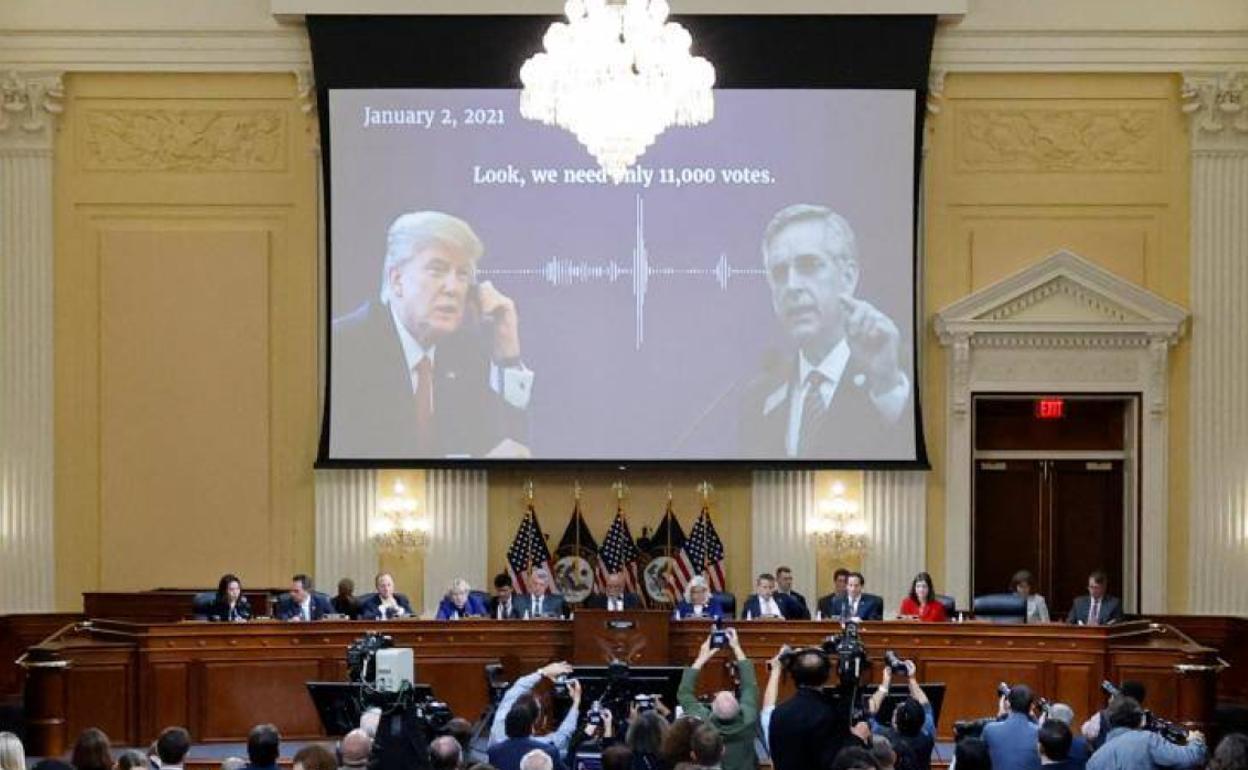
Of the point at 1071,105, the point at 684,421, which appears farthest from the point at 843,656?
the point at 1071,105

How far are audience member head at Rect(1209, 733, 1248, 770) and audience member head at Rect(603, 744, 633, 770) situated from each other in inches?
87.2

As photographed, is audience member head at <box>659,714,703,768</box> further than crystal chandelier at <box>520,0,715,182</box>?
No

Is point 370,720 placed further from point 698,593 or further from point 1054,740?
point 698,593

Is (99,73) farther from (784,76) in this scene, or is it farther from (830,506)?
(830,506)

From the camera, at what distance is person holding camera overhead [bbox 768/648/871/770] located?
977 centimetres

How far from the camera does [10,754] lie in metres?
9.72

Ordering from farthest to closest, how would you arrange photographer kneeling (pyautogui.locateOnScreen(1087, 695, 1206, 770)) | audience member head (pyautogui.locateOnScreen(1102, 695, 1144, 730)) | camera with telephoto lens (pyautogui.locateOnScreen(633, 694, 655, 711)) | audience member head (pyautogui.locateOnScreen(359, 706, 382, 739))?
1. camera with telephoto lens (pyautogui.locateOnScreen(633, 694, 655, 711))
2. audience member head (pyautogui.locateOnScreen(359, 706, 382, 739))
3. audience member head (pyautogui.locateOnScreen(1102, 695, 1144, 730))
4. photographer kneeling (pyautogui.locateOnScreen(1087, 695, 1206, 770))

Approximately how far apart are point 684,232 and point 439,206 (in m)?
2.21

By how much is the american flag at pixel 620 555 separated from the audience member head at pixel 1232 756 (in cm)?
1242

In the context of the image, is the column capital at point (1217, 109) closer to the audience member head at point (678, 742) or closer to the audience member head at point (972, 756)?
the audience member head at point (972, 756)

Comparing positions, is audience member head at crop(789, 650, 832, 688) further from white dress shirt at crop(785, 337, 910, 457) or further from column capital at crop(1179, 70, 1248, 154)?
column capital at crop(1179, 70, 1248, 154)

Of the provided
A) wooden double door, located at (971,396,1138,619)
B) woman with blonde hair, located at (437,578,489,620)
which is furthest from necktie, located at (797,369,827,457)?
woman with blonde hair, located at (437,578,489,620)

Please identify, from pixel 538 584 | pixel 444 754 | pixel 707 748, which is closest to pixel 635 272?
pixel 538 584

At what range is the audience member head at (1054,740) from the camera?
10.3 m
